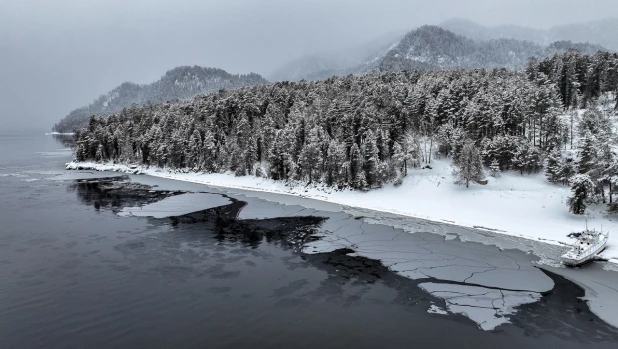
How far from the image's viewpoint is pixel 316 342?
23.1 meters

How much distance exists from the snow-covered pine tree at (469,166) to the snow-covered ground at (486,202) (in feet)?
5.21

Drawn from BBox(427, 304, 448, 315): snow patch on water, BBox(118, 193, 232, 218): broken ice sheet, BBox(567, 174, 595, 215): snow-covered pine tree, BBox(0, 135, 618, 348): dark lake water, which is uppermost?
BBox(567, 174, 595, 215): snow-covered pine tree

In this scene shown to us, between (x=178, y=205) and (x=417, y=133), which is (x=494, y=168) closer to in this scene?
(x=417, y=133)

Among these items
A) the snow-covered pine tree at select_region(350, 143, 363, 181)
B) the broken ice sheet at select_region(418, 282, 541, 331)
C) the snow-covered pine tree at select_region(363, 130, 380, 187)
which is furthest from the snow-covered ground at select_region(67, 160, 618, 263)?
the broken ice sheet at select_region(418, 282, 541, 331)

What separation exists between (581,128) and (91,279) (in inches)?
3467

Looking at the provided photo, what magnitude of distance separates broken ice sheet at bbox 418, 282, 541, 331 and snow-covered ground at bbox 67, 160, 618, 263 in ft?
60.5

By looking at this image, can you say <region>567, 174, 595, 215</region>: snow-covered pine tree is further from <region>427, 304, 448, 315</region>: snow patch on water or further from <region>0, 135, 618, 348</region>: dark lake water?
<region>427, 304, 448, 315</region>: snow patch on water

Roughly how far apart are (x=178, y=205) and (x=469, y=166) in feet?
179

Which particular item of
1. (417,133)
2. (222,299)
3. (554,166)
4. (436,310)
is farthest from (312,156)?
(436,310)

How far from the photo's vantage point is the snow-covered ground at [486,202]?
48719 mm

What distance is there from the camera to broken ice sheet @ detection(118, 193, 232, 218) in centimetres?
5878

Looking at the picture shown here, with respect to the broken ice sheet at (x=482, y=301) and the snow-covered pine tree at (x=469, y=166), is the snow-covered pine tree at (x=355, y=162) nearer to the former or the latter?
the snow-covered pine tree at (x=469, y=166)

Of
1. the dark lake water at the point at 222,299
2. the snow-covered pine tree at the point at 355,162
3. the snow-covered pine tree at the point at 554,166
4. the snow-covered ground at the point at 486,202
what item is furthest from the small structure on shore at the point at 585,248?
the snow-covered pine tree at the point at 355,162

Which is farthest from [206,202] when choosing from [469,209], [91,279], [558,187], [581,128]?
[581,128]
